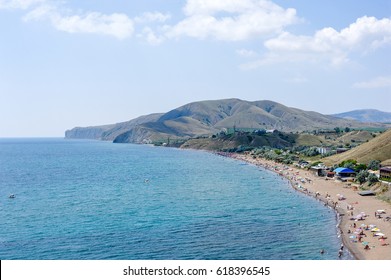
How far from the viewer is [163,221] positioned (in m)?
54.6

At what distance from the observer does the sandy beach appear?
42.6 m

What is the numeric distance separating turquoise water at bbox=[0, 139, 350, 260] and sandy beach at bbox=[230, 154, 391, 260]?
6.00 ft

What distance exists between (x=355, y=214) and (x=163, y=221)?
2608cm

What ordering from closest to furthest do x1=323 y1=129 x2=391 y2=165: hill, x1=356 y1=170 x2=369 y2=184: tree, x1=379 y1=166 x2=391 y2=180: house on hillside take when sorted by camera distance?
1. x1=379 y1=166 x2=391 y2=180: house on hillside
2. x1=356 y1=170 x2=369 y2=184: tree
3. x1=323 y1=129 x2=391 y2=165: hill

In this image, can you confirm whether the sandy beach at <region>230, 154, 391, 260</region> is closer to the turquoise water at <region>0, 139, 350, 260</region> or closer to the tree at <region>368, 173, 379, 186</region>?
the turquoise water at <region>0, 139, 350, 260</region>

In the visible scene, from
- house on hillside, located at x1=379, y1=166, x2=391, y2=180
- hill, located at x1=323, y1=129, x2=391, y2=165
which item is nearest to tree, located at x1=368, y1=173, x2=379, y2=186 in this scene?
house on hillside, located at x1=379, y1=166, x2=391, y2=180

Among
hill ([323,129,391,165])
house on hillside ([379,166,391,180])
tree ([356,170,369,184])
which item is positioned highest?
hill ([323,129,391,165])

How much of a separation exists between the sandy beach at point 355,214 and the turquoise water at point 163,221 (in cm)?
183

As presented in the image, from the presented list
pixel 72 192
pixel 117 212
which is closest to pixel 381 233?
pixel 117 212

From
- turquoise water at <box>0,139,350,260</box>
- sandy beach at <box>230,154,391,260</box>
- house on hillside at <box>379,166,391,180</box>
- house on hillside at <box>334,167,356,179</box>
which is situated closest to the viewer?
turquoise water at <box>0,139,350,260</box>

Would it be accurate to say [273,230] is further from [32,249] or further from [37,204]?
[37,204]

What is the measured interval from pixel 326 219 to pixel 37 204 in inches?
1743

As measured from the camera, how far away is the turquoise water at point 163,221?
138ft

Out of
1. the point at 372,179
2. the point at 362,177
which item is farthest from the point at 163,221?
the point at 362,177
